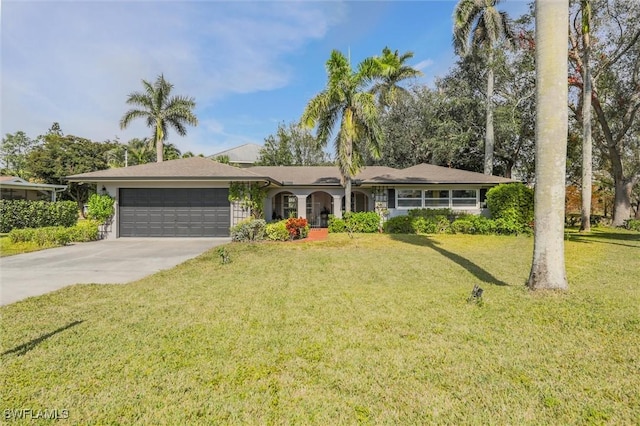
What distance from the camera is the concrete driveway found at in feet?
21.6

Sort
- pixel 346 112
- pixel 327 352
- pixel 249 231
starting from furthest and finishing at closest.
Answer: pixel 346 112, pixel 249 231, pixel 327 352

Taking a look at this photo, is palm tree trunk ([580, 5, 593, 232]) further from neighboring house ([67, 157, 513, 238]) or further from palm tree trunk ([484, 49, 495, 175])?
palm tree trunk ([484, 49, 495, 175])

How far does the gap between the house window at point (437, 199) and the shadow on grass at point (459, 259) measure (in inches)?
181

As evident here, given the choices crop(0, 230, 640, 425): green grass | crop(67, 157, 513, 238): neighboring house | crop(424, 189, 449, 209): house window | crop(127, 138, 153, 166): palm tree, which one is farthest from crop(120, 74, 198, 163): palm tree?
crop(0, 230, 640, 425): green grass

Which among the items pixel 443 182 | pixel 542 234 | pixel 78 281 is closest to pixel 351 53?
pixel 443 182

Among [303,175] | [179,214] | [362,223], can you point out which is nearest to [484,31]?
[303,175]

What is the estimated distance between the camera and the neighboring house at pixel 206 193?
14.8 meters

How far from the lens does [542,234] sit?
19.1ft

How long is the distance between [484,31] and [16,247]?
27.5 m

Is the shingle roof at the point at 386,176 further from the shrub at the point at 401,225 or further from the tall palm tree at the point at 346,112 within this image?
the tall palm tree at the point at 346,112

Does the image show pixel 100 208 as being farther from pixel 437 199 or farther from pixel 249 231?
pixel 437 199

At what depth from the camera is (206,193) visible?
15258 mm

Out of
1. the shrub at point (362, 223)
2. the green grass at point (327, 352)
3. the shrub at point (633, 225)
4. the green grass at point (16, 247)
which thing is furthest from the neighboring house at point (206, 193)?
the shrub at point (633, 225)

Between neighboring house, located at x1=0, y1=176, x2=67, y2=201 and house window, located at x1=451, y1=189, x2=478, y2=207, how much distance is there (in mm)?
27941
